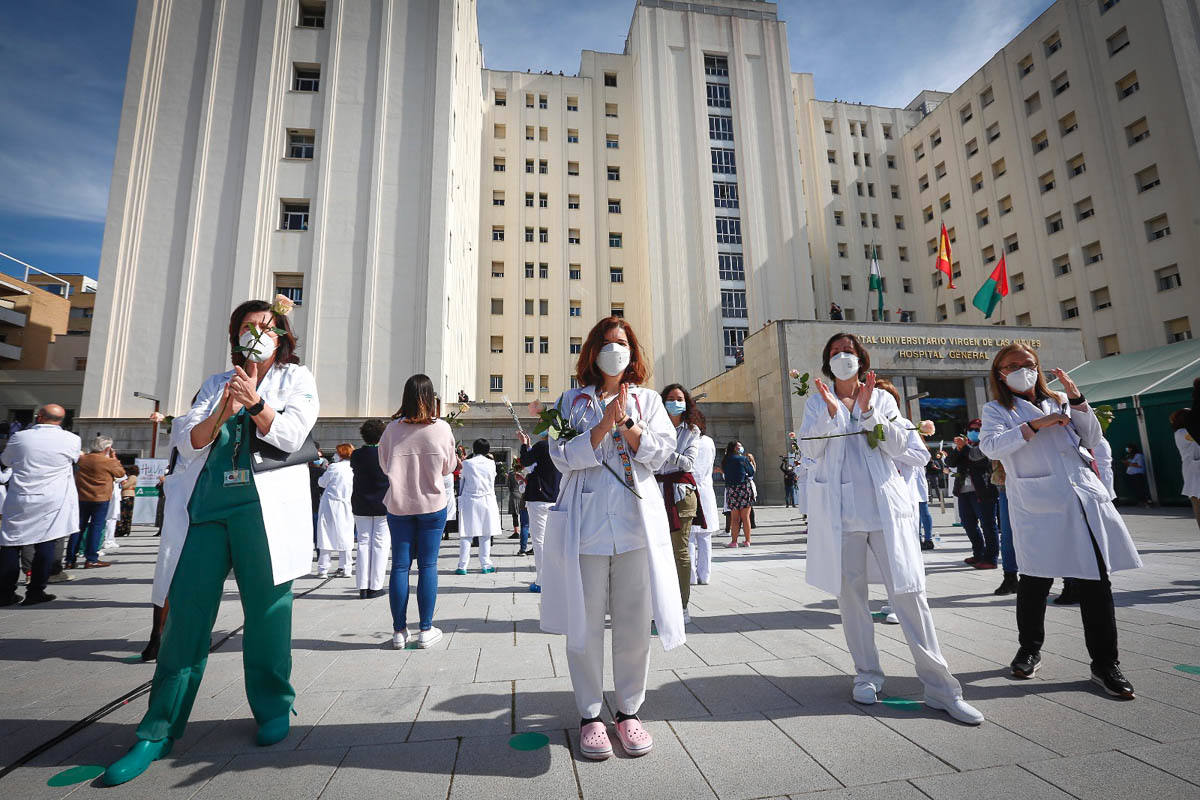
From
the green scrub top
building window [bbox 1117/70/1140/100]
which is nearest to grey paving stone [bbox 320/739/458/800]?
the green scrub top

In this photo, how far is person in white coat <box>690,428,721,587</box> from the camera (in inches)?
231

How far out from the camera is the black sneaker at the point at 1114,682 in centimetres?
291

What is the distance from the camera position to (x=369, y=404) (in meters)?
21.6

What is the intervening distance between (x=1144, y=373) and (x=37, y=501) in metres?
26.0

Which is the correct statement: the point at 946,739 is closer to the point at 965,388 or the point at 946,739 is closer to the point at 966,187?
the point at 965,388

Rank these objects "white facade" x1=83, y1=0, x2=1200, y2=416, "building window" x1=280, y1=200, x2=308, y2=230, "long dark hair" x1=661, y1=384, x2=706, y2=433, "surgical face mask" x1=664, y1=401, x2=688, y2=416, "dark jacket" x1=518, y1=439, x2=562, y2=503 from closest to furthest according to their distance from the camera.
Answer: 1. "surgical face mask" x1=664, y1=401, x2=688, y2=416
2. "long dark hair" x1=661, y1=384, x2=706, y2=433
3. "dark jacket" x1=518, y1=439, x2=562, y2=503
4. "white facade" x1=83, y1=0, x2=1200, y2=416
5. "building window" x1=280, y1=200, x2=308, y2=230

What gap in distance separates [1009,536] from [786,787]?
4906 mm

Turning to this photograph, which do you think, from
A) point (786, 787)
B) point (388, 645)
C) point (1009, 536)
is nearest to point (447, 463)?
point (388, 645)

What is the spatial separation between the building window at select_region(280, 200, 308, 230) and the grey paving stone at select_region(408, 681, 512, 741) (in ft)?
80.1

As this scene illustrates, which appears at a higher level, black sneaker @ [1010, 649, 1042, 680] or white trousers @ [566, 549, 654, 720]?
white trousers @ [566, 549, 654, 720]

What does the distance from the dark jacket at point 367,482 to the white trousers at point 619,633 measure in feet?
14.0

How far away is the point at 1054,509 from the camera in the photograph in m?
3.32

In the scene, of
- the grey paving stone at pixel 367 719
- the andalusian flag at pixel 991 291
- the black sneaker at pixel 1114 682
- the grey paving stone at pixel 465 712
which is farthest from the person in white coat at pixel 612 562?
the andalusian flag at pixel 991 291

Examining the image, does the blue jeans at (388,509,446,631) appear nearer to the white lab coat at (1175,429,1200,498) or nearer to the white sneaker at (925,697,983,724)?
the white sneaker at (925,697,983,724)
